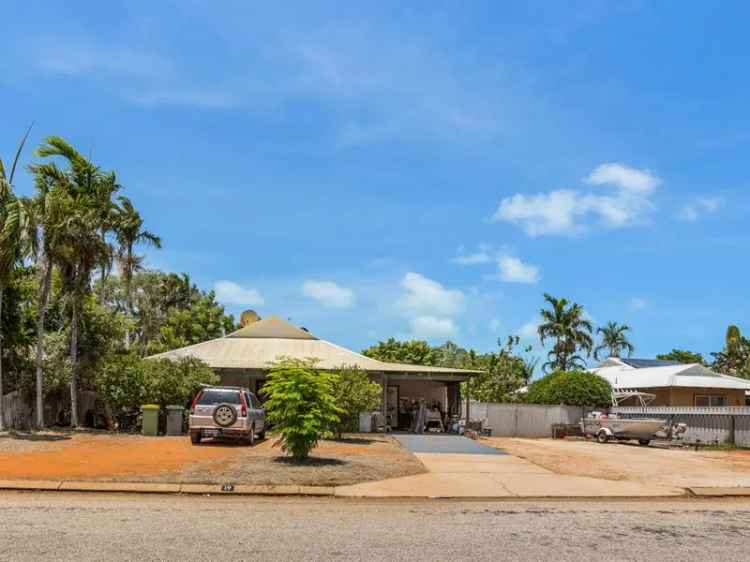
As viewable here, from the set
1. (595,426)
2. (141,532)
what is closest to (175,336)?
(595,426)

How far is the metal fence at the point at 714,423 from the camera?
28.3 meters

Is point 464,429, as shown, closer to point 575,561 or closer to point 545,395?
point 545,395

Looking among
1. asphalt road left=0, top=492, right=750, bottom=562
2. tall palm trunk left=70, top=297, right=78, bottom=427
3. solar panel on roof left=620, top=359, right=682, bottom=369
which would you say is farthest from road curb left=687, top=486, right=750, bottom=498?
solar panel on roof left=620, top=359, right=682, bottom=369

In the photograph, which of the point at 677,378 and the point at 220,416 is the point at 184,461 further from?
the point at 677,378

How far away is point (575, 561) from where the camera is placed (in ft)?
23.8

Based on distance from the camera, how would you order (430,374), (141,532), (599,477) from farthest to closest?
1. (430,374)
2. (599,477)
3. (141,532)

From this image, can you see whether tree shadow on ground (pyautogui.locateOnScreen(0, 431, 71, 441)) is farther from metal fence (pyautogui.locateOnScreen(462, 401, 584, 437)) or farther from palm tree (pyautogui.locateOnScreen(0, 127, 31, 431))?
metal fence (pyautogui.locateOnScreen(462, 401, 584, 437))

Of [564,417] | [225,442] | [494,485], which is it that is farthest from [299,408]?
[564,417]

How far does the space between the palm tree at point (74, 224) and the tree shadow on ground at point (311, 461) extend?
39.1 feet

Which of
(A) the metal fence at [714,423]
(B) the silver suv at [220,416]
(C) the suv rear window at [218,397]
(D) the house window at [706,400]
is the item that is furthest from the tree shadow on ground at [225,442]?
(D) the house window at [706,400]

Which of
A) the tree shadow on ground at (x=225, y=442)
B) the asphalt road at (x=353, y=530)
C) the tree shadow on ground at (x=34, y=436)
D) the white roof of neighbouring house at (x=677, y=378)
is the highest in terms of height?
the white roof of neighbouring house at (x=677, y=378)

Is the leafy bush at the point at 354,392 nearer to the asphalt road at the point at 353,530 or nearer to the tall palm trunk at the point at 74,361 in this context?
the tall palm trunk at the point at 74,361

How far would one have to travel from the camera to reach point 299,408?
1510 cm

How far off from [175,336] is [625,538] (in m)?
40.6
